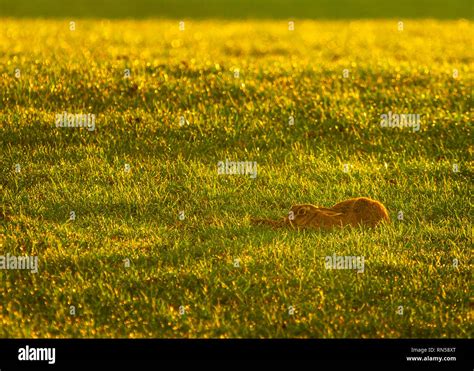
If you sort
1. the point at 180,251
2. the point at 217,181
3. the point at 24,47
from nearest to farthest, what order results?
the point at 180,251 → the point at 217,181 → the point at 24,47

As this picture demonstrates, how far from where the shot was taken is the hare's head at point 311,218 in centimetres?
1333

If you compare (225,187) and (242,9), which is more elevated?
(242,9)

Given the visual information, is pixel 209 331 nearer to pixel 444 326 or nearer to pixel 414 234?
pixel 444 326

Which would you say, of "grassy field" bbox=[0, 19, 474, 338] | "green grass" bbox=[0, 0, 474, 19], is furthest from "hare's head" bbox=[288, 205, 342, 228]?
"green grass" bbox=[0, 0, 474, 19]

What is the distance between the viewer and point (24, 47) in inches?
937

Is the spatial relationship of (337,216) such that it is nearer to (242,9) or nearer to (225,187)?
Result: (225,187)

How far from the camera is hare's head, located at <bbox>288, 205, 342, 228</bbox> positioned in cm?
1333

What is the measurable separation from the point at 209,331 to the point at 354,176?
620 cm

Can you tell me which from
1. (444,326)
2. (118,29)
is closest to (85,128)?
(444,326)

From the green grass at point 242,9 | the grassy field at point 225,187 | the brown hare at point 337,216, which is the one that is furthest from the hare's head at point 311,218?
the green grass at point 242,9

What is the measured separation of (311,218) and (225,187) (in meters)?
2.31

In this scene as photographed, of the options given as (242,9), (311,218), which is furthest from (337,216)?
(242,9)

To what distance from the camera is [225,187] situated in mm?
15234

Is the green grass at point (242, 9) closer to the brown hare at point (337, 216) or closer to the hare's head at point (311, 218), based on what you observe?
the brown hare at point (337, 216)
